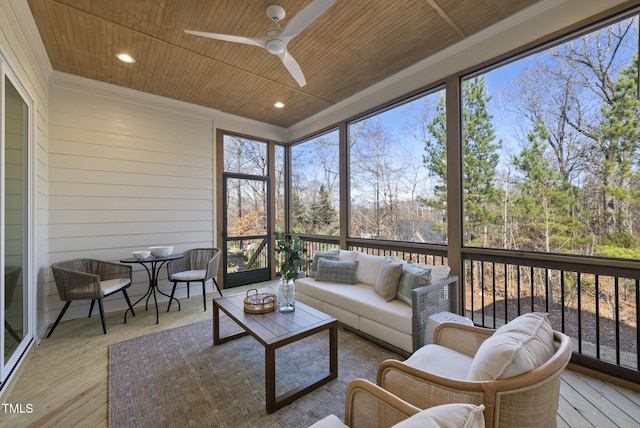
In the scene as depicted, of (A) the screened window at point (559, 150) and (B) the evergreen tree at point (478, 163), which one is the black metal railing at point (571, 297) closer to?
(A) the screened window at point (559, 150)

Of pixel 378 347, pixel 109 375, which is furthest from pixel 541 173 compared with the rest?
pixel 109 375

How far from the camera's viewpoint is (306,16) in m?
2.13

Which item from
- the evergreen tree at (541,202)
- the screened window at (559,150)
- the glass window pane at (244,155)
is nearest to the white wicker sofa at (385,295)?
the screened window at (559,150)

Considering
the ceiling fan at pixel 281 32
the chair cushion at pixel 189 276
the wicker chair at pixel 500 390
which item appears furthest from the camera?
the chair cushion at pixel 189 276

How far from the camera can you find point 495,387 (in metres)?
1.06

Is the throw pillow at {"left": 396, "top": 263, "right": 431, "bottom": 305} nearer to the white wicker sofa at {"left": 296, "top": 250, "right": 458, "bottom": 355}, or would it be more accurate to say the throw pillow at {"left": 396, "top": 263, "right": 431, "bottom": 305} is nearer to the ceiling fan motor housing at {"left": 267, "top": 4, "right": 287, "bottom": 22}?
the white wicker sofa at {"left": 296, "top": 250, "right": 458, "bottom": 355}

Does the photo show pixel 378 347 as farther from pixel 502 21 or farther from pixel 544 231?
pixel 502 21

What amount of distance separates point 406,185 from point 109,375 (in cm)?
391

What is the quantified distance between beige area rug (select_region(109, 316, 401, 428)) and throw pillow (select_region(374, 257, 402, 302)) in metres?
0.54

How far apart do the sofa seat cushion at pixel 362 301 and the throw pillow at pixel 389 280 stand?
0.21ft

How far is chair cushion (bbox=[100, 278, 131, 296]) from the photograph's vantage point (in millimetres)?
3162

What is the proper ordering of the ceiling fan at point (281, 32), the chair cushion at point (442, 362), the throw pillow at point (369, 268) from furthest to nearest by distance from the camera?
the throw pillow at point (369, 268), the ceiling fan at point (281, 32), the chair cushion at point (442, 362)

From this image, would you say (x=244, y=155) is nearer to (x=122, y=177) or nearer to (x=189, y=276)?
(x=122, y=177)

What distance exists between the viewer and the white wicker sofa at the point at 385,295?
2.48 meters
